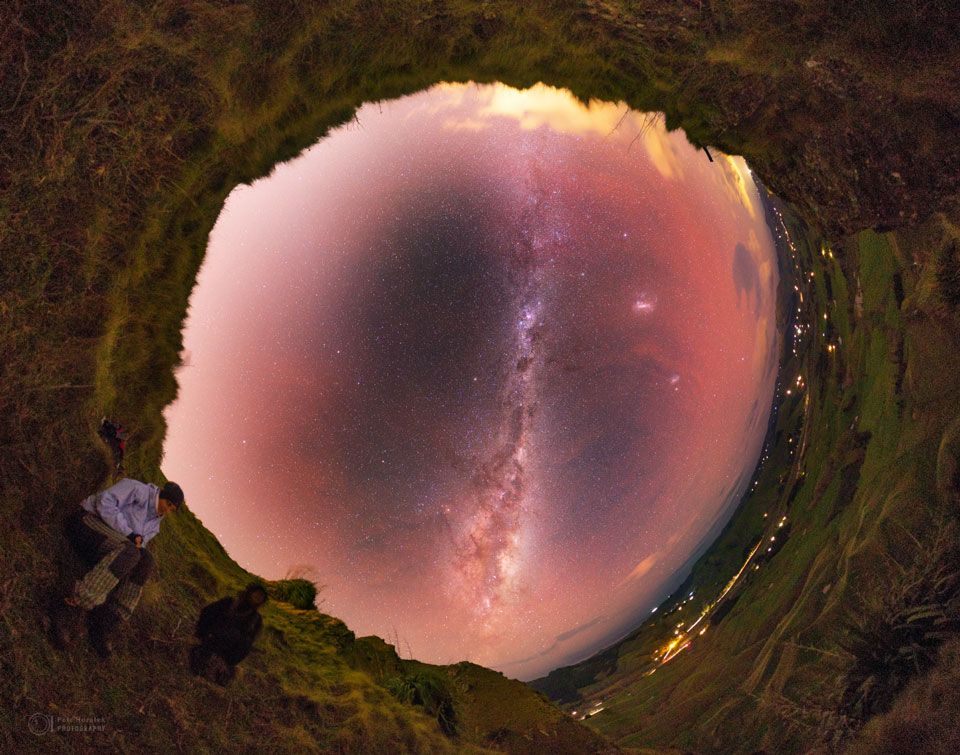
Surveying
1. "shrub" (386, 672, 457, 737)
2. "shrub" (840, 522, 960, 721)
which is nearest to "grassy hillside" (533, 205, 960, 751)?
"shrub" (840, 522, 960, 721)

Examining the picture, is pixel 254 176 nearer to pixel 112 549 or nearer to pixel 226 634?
pixel 112 549

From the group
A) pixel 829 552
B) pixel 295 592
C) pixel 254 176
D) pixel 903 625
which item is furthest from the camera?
pixel 829 552

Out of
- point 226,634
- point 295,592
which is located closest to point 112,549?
point 226,634

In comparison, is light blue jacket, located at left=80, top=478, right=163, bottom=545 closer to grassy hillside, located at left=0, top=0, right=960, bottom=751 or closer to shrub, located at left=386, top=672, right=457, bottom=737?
grassy hillside, located at left=0, top=0, right=960, bottom=751

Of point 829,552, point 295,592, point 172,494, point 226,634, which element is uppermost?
point 829,552

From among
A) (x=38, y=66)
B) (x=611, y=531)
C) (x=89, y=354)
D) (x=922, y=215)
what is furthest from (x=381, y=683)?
(x=922, y=215)

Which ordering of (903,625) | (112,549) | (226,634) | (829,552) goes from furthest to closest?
(829,552) < (903,625) < (226,634) < (112,549)

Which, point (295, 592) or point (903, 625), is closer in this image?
point (295, 592)
